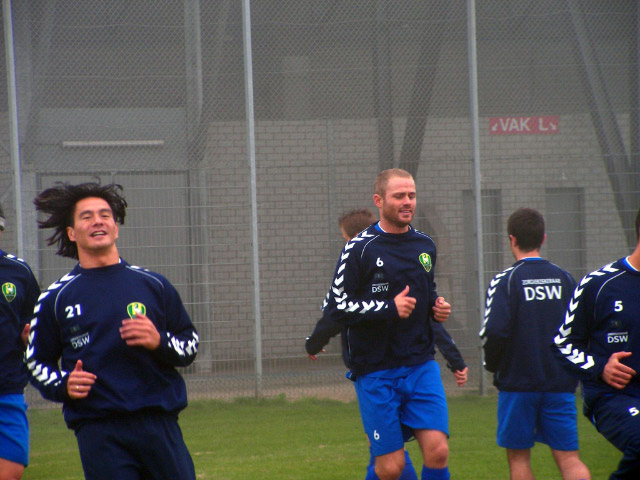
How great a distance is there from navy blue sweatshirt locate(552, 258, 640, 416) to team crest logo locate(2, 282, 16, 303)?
10.2ft

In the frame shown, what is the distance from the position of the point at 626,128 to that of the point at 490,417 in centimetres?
421

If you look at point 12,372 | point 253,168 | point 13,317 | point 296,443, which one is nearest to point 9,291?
point 13,317

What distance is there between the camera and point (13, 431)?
16.1ft

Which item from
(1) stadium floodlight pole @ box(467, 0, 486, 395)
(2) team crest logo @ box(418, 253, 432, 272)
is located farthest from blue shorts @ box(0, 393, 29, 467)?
(1) stadium floodlight pole @ box(467, 0, 486, 395)

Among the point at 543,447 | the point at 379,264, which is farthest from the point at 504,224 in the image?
the point at 379,264

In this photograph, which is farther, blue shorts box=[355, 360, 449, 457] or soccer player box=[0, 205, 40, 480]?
blue shorts box=[355, 360, 449, 457]

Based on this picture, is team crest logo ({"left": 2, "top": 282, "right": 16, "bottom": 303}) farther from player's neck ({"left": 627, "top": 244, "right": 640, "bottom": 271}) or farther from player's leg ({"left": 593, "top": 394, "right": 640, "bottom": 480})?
player's neck ({"left": 627, "top": 244, "right": 640, "bottom": 271})

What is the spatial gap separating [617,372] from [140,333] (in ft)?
7.21

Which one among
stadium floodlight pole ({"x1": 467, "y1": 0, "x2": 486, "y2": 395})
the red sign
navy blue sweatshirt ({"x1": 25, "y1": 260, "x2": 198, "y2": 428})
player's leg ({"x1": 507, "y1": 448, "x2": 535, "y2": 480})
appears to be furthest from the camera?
the red sign

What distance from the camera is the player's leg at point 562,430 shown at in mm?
5418

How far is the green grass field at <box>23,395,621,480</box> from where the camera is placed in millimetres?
7008

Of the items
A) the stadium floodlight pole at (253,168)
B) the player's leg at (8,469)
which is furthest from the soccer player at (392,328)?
the stadium floodlight pole at (253,168)

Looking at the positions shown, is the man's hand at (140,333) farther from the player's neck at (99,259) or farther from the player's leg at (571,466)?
the player's leg at (571,466)

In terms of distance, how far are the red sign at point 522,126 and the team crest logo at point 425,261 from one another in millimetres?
5701
